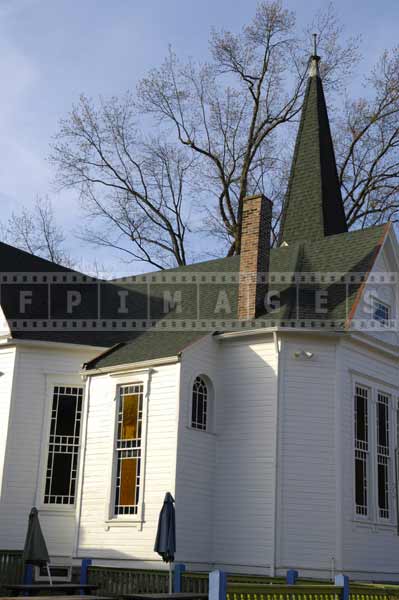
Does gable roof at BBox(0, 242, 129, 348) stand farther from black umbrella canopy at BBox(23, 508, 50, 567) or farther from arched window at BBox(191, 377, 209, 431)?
black umbrella canopy at BBox(23, 508, 50, 567)

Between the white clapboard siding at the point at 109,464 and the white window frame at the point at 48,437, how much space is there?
59 centimetres

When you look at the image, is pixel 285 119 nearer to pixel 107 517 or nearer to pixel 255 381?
pixel 255 381

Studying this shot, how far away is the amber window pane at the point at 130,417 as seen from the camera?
19.4m

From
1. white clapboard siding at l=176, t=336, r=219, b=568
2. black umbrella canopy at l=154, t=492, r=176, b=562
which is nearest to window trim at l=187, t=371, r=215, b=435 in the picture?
white clapboard siding at l=176, t=336, r=219, b=568

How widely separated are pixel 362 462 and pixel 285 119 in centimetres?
2201

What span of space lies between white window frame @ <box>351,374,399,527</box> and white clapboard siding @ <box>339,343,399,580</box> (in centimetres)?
3

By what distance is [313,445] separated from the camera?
738 inches

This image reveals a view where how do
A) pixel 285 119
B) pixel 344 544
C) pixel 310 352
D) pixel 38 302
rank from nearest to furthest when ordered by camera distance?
pixel 344 544 → pixel 310 352 → pixel 38 302 → pixel 285 119

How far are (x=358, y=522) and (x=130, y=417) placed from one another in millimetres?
6064

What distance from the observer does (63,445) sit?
822 inches

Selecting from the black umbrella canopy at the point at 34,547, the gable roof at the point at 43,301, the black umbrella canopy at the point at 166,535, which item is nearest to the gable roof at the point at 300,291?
the gable roof at the point at 43,301

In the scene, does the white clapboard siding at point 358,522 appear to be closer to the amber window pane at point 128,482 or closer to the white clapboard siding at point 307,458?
the white clapboard siding at point 307,458

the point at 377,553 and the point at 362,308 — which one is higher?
the point at 362,308

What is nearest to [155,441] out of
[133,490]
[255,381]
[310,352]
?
[133,490]
